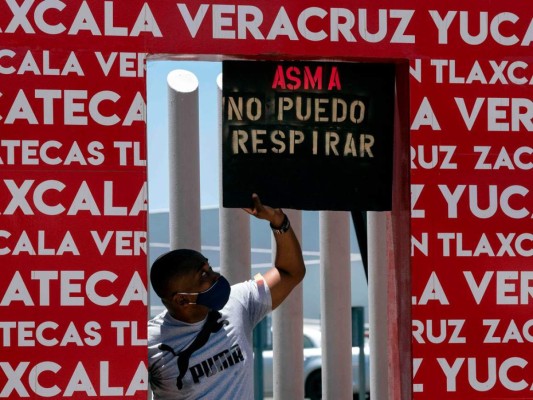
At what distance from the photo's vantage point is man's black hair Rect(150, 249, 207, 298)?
5426 millimetres

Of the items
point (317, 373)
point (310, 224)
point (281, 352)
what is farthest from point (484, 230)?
point (310, 224)

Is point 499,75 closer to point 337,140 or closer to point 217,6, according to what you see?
point 337,140

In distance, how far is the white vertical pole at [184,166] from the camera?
750 cm

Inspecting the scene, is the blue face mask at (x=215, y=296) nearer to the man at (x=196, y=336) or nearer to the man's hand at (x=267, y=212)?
the man at (x=196, y=336)

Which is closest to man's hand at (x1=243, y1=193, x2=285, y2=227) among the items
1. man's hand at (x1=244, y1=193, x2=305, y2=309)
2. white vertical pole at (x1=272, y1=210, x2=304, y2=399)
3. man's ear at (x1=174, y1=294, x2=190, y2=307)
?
man's hand at (x1=244, y1=193, x2=305, y2=309)

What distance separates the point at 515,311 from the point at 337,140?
1.19 meters

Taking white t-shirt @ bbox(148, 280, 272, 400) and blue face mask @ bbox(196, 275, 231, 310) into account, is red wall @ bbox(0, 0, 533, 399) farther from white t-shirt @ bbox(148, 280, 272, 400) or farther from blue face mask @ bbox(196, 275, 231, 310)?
blue face mask @ bbox(196, 275, 231, 310)

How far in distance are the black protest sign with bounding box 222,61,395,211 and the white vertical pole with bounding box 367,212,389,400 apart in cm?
275

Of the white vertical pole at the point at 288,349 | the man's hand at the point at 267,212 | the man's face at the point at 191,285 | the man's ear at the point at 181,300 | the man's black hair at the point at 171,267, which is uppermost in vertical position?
the man's hand at the point at 267,212

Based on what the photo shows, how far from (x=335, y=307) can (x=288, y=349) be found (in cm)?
50

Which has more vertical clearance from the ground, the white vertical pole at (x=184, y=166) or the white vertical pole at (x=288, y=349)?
the white vertical pole at (x=184, y=166)

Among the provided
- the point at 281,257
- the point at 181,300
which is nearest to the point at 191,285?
the point at 181,300

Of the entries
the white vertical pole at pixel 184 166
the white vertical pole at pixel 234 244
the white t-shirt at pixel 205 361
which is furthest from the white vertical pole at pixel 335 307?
the white t-shirt at pixel 205 361

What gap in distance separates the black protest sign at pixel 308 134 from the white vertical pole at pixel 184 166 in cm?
176
